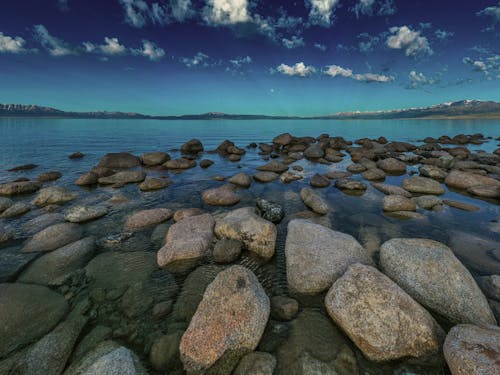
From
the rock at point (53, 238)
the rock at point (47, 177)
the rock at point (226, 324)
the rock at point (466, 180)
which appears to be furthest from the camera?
the rock at point (47, 177)

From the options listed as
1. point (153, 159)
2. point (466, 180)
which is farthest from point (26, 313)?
point (466, 180)

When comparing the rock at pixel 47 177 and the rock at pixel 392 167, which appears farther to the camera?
the rock at pixel 392 167

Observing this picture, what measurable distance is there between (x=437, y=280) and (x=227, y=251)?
485cm

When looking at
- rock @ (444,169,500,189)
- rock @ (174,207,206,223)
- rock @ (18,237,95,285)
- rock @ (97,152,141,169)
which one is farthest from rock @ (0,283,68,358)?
rock @ (444,169,500,189)

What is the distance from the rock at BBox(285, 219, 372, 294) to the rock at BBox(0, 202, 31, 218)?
10831 millimetres

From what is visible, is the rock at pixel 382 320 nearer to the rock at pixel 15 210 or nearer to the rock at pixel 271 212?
the rock at pixel 271 212

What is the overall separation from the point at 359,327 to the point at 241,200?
7629 mm

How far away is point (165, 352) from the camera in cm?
357

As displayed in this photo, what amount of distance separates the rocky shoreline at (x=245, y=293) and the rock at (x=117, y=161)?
9008 mm

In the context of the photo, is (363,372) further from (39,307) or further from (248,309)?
(39,307)

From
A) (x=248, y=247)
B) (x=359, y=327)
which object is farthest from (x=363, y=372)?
(x=248, y=247)

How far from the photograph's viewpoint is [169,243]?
245 inches

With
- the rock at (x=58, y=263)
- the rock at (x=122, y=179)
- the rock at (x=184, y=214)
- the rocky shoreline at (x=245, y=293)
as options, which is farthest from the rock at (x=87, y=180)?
the rock at (x=184, y=214)

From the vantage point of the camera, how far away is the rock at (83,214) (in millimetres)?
8031
